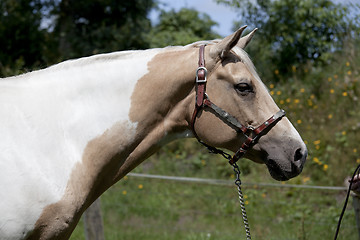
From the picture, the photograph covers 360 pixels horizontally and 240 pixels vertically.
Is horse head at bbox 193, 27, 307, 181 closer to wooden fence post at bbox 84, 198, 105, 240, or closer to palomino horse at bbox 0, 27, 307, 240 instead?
palomino horse at bbox 0, 27, 307, 240

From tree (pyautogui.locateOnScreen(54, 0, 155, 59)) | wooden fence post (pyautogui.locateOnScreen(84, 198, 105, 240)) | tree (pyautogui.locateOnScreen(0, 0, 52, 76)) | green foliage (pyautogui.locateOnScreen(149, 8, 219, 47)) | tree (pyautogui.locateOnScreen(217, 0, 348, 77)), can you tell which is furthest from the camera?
tree (pyautogui.locateOnScreen(0, 0, 52, 76))

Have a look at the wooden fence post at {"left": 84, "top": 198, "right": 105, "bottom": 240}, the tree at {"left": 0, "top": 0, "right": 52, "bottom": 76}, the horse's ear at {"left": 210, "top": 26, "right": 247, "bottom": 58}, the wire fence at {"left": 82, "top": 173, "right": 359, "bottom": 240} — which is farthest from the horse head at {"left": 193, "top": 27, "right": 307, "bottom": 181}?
the tree at {"left": 0, "top": 0, "right": 52, "bottom": 76}

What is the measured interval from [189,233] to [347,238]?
6.82 feet

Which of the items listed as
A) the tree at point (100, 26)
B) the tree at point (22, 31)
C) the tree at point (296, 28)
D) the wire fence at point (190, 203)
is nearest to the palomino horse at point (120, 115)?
the wire fence at point (190, 203)

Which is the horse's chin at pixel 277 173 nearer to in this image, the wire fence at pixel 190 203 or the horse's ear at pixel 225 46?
the horse's ear at pixel 225 46

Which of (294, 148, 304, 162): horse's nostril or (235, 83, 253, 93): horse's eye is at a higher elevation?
(235, 83, 253, 93): horse's eye

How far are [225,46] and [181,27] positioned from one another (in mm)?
8455

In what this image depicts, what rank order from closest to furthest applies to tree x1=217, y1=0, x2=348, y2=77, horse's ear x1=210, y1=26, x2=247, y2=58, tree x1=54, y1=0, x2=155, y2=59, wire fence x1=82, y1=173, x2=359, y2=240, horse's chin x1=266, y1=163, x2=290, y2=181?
horse's ear x1=210, y1=26, x2=247, y2=58
horse's chin x1=266, y1=163, x2=290, y2=181
wire fence x1=82, y1=173, x2=359, y2=240
tree x1=217, y1=0, x2=348, y2=77
tree x1=54, y1=0, x2=155, y2=59

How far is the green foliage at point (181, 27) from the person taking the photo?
33.3ft

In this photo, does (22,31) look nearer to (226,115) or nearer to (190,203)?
(190,203)

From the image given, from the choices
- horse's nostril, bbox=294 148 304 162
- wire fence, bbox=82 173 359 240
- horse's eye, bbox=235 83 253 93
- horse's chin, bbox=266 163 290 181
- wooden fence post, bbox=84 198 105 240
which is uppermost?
horse's eye, bbox=235 83 253 93

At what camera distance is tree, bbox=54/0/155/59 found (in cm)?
1097

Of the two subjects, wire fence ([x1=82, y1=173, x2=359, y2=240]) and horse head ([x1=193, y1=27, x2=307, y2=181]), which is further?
wire fence ([x1=82, y1=173, x2=359, y2=240])

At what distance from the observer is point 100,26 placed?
1169 cm
